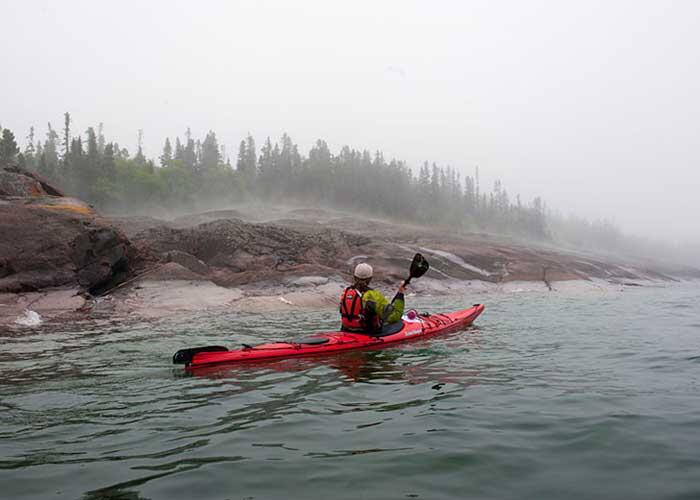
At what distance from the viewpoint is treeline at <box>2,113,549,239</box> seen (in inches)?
2468

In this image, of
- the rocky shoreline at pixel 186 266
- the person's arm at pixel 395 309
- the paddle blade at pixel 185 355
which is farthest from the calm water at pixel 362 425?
the rocky shoreline at pixel 186 266

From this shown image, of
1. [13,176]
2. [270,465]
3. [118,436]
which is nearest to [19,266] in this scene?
Answer: [13,176]

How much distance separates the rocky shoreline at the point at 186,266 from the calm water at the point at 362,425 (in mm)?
6471

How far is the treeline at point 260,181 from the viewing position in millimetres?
62688

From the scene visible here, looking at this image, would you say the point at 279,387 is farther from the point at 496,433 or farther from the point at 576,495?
the point at 576,495

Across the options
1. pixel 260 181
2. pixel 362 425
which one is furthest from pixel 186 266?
pixel 260 181

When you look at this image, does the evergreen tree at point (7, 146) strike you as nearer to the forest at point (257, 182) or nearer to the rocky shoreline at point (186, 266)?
the forest at point (257, 182)

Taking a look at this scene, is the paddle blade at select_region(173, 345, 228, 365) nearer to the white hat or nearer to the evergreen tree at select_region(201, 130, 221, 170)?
the white hat

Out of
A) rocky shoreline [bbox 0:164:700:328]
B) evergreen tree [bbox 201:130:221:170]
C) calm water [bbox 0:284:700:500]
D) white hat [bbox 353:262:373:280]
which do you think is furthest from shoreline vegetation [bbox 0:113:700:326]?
evergreen tree [bbox 201:130:221:170]

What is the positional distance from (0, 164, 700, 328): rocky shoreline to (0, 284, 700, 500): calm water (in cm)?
647

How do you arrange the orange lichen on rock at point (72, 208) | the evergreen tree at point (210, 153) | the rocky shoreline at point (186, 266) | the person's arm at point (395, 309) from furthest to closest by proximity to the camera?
the evergreen tree at point (210, 153) < the orange lichen on rock at point (72, 208) < the rocky shoreline at point (186, 266) < the person's arm at point (395, 309)

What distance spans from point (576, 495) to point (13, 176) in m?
21.3

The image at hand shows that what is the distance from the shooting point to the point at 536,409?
205 inches

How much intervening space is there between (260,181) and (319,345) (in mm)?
78172
